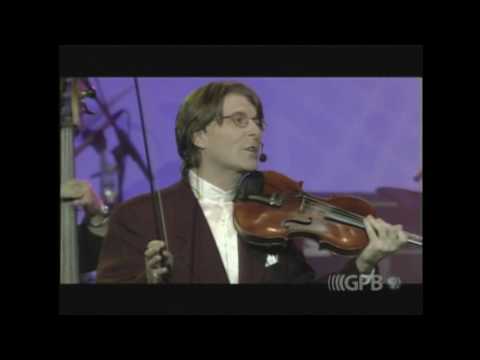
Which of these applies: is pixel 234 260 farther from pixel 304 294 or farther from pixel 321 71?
pixel 321 71

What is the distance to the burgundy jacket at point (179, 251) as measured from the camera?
20.5 ft

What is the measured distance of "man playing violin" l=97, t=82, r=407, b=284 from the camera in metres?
6.25

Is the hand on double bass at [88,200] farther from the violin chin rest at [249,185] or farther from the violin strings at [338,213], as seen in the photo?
the violin strings at [338,213]

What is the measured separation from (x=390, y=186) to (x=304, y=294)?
3.01ft

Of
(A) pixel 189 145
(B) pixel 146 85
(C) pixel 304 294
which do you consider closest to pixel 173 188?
(A) pixel 189 145

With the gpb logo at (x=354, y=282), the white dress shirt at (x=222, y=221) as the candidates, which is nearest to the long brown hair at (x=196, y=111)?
the white dress shirt at (x=222, y=221)

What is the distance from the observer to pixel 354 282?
20.7 ft

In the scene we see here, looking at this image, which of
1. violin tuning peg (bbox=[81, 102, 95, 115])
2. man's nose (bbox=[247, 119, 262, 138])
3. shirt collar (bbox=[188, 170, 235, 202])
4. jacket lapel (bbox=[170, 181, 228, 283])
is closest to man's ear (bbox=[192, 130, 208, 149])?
shirt collar (bbox=[188, 170, 235, 202])

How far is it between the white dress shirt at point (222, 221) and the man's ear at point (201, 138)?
0.84ft

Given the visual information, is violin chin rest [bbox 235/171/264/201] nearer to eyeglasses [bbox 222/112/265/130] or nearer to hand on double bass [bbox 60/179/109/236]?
eyeglasses [bbox 222/112/265/130]

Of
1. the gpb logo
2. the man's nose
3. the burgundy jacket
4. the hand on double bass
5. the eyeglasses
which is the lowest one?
the gpb logo

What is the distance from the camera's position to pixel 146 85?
6.38 meters

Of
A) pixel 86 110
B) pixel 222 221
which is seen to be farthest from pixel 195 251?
pixel 86 110

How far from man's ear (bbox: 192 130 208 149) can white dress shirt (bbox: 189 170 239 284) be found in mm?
256
